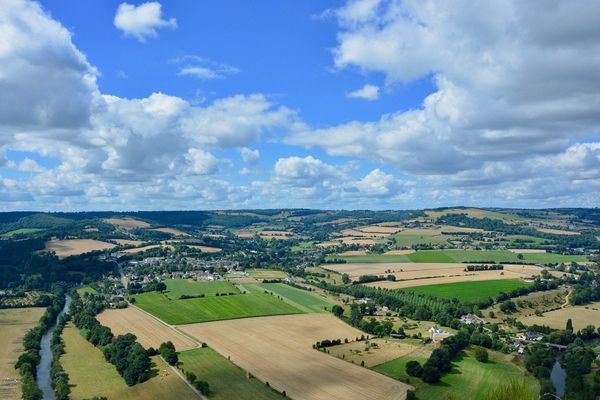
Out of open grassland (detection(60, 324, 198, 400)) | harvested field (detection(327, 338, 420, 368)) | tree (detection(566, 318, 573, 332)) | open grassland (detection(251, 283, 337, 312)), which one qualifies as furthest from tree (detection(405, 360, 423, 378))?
open grassland (detection(251, 283, 337, 312))

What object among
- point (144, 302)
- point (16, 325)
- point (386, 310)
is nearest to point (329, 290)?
point (386, 310)

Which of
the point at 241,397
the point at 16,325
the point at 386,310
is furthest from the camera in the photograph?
the point at 386,310

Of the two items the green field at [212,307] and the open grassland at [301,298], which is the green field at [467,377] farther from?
the open grassland at [301,298]

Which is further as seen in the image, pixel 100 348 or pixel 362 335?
pixel 362 335

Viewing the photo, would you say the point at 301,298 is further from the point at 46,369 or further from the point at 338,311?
the point at 46,369

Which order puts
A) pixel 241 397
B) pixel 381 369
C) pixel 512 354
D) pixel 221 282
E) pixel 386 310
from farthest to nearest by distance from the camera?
pixel 221 282, pixel 386 310, pixel 512 354, pixel 381 369, pixel 241 397

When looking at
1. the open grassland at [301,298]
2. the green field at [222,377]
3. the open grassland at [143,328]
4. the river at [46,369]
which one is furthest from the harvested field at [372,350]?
the river at [46,369]

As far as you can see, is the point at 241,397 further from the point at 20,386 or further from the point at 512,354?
the point at 512,354
